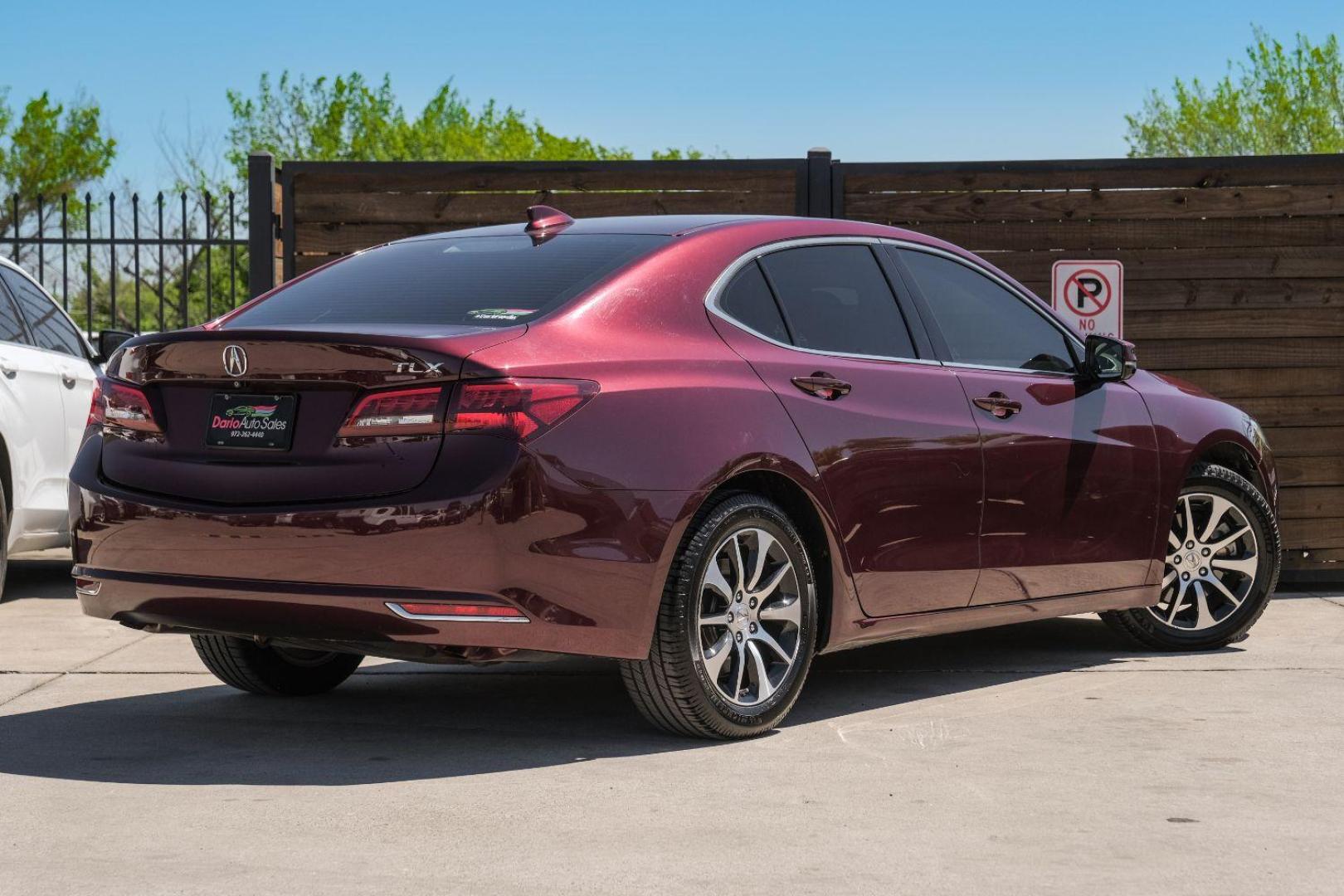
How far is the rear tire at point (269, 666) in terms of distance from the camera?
625 centimetres

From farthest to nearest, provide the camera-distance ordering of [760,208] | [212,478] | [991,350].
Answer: [760,208], [991,350], [212,478]

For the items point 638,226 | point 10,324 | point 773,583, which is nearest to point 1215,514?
point 773,583

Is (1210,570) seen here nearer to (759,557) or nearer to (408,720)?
(759,557)

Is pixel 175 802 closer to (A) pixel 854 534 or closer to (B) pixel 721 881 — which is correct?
(B) pixel 721 881

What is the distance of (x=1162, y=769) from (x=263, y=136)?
136 feet

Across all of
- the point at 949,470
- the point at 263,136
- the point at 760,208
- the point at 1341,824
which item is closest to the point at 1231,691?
the point at 949,470

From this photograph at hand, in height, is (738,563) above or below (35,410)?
below

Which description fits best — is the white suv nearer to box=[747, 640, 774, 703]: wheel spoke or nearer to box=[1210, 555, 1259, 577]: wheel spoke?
box=[747, 640, 774, 703]: wheel spoke

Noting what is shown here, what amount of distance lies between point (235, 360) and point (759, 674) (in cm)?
179

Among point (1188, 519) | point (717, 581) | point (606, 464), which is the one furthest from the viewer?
point (1188, 519)

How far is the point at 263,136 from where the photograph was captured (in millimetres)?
44281

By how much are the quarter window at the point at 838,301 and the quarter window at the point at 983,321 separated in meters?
0.26

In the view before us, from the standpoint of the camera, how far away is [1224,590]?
7.60 meters

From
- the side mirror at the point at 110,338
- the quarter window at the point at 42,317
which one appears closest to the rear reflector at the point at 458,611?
the side mirror at the point at 110,338
